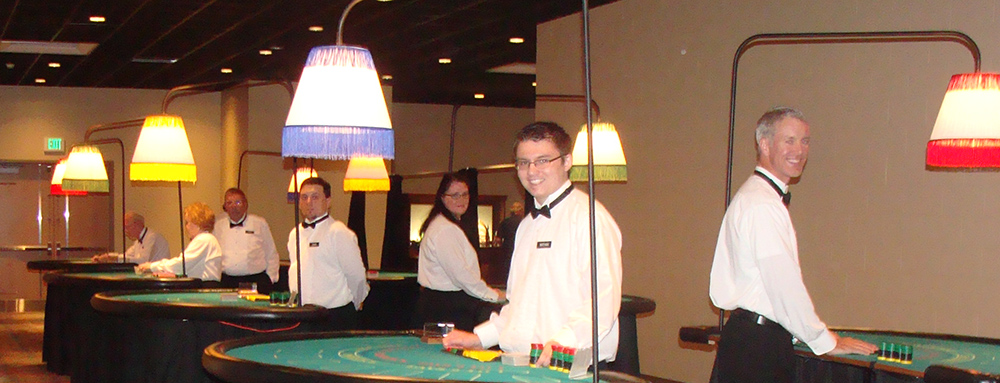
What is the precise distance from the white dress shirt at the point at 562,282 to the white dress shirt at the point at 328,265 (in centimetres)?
266

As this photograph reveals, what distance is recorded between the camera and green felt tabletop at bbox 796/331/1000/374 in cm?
352

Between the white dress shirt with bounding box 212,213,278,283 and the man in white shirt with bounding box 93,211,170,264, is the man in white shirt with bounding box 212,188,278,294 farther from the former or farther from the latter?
the man in white shirt with bounding box 93,211,170,264

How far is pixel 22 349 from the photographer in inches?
392

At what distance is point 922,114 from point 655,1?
103 inches

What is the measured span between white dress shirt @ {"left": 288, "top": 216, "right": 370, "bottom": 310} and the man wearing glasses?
271 cm

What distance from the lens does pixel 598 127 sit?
662cm

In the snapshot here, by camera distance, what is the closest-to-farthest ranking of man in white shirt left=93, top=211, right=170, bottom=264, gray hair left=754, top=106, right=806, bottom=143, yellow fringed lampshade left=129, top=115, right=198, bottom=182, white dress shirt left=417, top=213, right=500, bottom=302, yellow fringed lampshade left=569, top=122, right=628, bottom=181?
gray hair left=754, top=106, right=806, bottom=143, yellow fringed lampshade left=129, top=115, right=198, bottom=182, yellow fringed lampshade left=569, top=122, right=628, bottom=181, white dress shirt left=417, top=213, right=500, bottom=302, man in white shirt left=93, top=211, right=170, bottom=264

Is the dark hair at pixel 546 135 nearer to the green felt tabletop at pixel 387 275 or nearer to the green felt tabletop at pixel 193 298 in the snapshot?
the green felt tabletop at pixel 193 298

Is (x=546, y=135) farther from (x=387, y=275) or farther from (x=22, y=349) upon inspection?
(x=22, y=349)

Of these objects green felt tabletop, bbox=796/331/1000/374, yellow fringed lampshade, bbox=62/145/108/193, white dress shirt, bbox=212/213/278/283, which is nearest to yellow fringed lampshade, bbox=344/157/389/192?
white dress shirt, bbox=212/213/278/283

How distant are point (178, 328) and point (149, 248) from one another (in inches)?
215

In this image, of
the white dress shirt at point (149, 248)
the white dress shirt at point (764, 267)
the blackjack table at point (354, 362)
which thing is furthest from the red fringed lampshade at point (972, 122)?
the white dress shirt at point (149, 248)

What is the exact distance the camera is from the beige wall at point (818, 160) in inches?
220

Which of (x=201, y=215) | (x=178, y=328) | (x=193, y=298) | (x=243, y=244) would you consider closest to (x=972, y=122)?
(x=178, y=328)
